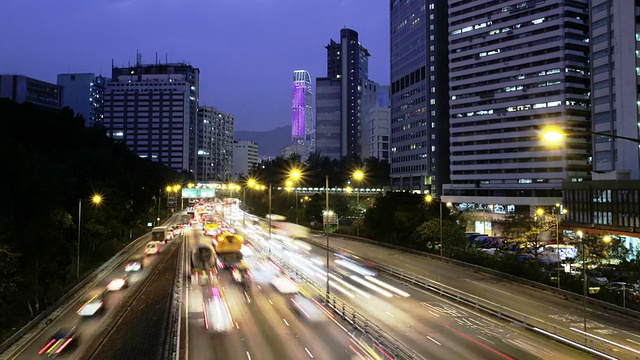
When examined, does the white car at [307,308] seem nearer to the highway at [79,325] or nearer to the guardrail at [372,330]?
the guardrail at [372,330]

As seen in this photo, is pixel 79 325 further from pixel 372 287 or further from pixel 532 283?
pixel 532 283

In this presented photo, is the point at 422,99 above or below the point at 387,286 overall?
above

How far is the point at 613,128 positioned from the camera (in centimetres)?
7231

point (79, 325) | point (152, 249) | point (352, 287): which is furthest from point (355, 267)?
point (152, 249)

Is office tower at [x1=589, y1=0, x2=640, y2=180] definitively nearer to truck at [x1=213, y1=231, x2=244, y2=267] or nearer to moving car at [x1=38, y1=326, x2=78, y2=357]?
truck at [x1=213, y1=231, x2=244, y2=267]

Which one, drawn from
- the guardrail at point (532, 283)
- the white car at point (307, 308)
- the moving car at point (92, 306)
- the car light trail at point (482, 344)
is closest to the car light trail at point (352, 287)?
the white car at point (307, 308)

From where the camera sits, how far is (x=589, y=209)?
67500mm

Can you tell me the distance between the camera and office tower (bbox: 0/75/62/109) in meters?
155

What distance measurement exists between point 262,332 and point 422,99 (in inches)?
4744

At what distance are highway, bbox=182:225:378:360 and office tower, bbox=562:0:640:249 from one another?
50.3 metres

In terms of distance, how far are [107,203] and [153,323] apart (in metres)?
32.0

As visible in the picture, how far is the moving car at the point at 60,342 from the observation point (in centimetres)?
2228

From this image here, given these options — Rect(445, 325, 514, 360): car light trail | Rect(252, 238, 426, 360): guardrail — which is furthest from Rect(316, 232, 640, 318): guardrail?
Rect(252, 238, 426, 360): guardrail

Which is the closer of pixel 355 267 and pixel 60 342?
pixel 60 342
